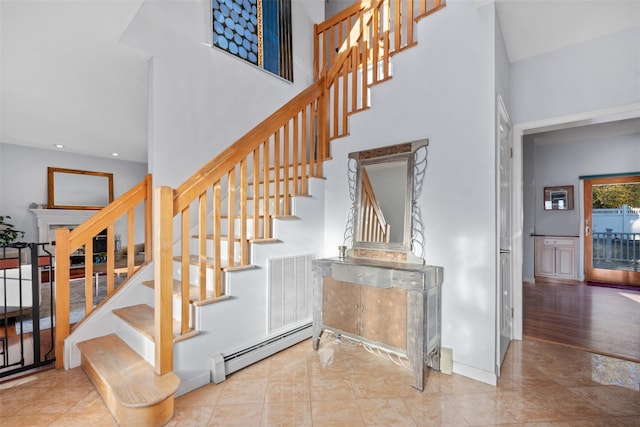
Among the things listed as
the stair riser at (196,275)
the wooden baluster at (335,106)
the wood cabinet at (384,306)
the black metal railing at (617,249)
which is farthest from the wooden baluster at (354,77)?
the black metal railing at (617,249)

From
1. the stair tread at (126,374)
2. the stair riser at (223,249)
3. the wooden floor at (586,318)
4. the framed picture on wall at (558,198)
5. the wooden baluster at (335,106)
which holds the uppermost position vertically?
the wooden baluster at (335,106)

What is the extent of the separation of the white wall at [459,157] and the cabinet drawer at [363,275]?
0.48 meters

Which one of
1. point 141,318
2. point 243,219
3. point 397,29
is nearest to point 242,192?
point 243,219

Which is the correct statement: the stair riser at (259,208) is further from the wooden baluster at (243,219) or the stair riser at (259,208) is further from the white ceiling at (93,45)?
the white ceiling at (93,45)

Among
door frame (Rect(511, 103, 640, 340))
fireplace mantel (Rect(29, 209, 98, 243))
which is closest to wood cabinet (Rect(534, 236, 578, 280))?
door frame (Rect(511, 103, 640, 340))

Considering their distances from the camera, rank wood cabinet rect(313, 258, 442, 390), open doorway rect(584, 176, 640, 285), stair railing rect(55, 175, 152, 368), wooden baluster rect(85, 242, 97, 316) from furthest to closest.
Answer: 1. open doorway rect(584, 176, 640, 285)
2. wooden baluster rect(85, 242, 97, 316)
3. stair railing rect(55, 175, 152, 368)
4. wood cabinet rect(313, 258, 442, 390)

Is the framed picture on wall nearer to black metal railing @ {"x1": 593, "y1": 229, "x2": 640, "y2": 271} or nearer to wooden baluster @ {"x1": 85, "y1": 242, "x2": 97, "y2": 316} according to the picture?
black metal railing @ {"x1": 593, "y1": 229, "x2": 640, "y2": 271}

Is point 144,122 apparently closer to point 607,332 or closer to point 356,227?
point 356,227

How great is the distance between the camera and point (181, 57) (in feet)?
9.23

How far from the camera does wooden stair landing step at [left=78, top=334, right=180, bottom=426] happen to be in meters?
1.56

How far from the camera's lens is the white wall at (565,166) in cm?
509

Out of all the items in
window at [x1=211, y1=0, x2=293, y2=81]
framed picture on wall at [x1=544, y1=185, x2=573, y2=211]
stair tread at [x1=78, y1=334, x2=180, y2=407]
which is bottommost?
stair tread at [x1=78, y1=334, x2=180, y2=407]

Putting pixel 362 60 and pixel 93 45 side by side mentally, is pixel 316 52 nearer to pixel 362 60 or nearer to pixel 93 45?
pixel 362 60

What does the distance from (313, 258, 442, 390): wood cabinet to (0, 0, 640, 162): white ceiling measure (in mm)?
2102
